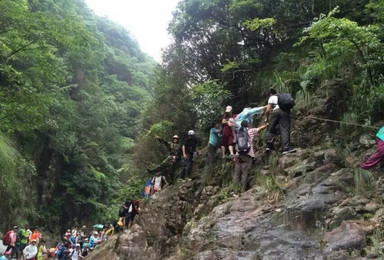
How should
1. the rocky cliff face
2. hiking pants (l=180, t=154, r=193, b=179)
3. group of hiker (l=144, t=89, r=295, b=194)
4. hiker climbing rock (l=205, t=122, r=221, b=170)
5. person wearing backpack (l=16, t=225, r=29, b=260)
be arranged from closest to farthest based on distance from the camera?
the rocky cliff face → group of hiker (l=144, t=89, r=295, b=194) → hiker climbing rock (l=205, t=122, r=221, b=170) → hiking pants (l=180, t=154, r=193, b=179) → person wearing backpack (l=16, t=225, r=29, b=260)

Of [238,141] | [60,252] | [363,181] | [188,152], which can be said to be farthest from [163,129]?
[363,181]

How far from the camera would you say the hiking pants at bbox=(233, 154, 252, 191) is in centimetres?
876

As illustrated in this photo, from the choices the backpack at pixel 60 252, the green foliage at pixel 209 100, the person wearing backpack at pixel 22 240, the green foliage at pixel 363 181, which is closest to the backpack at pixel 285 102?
the green foliage at pixel 363 181

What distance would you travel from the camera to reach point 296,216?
21.0ft

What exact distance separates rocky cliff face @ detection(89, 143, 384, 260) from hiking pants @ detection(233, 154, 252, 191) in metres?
0.25

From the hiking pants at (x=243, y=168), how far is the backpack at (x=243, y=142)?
0.18 m

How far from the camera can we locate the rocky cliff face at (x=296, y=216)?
5.63 meters

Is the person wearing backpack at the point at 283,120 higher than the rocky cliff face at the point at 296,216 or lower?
higher

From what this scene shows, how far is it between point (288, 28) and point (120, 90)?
27.4 m

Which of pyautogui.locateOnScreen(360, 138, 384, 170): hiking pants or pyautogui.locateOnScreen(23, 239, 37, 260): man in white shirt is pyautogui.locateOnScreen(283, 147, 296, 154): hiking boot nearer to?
pyautogui.locateOnScreen(360, 138, 384, 170): hiking pants

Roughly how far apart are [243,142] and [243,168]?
0.61m

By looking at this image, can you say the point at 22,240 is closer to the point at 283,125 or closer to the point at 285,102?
the point at 283,125

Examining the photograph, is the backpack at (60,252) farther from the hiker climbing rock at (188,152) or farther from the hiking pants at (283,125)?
the hiking pants at (283,125)

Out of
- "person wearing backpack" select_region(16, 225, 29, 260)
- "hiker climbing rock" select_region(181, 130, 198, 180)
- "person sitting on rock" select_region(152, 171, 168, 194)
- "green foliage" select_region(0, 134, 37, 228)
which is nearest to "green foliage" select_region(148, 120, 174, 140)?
"person sitting on rock" select_region(152, 171, 168, 194)
